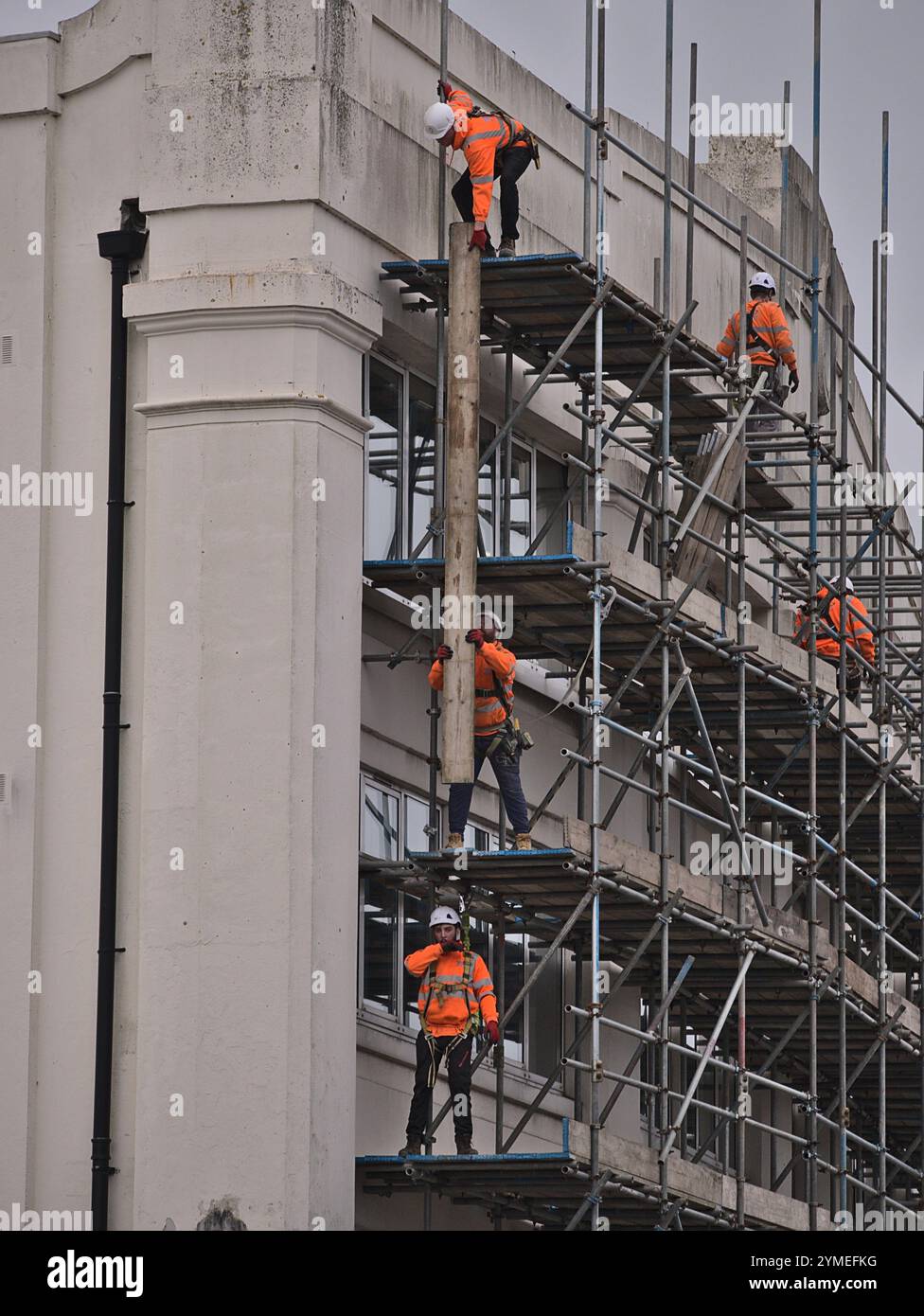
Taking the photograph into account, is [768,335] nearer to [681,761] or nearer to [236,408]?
[681,761]

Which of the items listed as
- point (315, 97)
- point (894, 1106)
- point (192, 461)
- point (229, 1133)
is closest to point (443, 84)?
point (315, 97)

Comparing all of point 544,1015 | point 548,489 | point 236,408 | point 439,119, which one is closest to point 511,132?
point 439,119

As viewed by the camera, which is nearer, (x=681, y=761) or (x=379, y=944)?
(x=379, y=944)

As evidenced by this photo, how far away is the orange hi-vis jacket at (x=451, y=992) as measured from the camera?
2666 centimetres

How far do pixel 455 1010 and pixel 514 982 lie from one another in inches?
187

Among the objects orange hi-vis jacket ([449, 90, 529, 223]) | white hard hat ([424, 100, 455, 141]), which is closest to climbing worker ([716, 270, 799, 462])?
orange hi-vis jacket ([449, 90, 529, 223])

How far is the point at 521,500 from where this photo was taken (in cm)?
3225

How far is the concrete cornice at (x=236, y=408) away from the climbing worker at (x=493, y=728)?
7.33 ft

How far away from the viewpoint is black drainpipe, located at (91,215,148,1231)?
86.1ft

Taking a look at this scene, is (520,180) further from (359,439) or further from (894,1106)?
(894,1106)

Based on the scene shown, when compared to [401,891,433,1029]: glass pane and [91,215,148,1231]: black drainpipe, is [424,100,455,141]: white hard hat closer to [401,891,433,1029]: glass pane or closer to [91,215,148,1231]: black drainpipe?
[91,215,148,1231]: black drainpipe

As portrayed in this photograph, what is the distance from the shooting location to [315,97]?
2722 cm
